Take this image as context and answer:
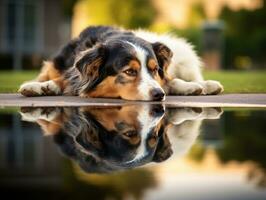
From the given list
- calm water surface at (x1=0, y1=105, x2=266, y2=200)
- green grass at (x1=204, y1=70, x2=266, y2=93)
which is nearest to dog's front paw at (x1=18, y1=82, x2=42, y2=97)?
calm water surface at (x1=0, y1=105, x2=266, y2=200)

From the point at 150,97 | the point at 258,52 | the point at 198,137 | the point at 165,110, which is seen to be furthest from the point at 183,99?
the point at 258,52

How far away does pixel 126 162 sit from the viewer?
2154mm

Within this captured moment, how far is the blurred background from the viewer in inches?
992

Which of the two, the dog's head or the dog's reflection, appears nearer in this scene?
the dog's reflection

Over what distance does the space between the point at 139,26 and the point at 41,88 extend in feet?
101

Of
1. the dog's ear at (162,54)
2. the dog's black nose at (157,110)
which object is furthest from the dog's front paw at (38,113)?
the dog's ear at (162,54)

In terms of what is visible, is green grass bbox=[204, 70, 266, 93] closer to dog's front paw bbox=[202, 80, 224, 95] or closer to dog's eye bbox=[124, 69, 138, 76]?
dog's front paw bbox=[202, 80, 224, 95]

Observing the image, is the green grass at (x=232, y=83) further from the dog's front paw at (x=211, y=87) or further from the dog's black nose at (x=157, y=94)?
the dog's black nose at (x=157, y=94)

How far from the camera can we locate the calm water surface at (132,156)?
5.59ft

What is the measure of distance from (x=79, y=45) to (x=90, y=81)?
1047 millimetres

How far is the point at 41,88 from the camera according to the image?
6215mm

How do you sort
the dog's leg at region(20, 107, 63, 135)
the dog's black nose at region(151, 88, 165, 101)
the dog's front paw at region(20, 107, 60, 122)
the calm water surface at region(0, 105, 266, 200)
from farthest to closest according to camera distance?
the dog's black nose at region(151, 88, 165, 101) < the dog's front paw at region(20, 107, 60, 122) < the dog's leg at region(20, 107, 63, 135) < the calm water surface at region(0, 105, 266, 200)

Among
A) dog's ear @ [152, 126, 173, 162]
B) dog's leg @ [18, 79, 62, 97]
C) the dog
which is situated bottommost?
dog's leg @ [18, 79, 62, 97]

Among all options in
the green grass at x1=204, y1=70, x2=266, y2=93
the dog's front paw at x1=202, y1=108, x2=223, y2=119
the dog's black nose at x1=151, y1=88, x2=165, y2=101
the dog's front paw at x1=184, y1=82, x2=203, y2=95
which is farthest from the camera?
the green grass at x1=204, y1=70, x2=266, y2=93
